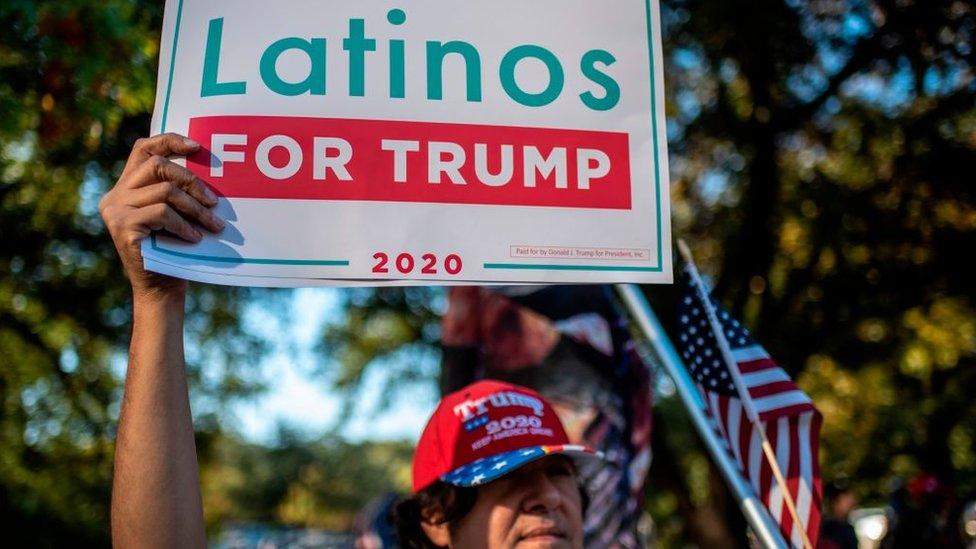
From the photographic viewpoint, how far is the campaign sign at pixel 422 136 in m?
2.08

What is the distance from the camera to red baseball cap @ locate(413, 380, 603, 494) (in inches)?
104

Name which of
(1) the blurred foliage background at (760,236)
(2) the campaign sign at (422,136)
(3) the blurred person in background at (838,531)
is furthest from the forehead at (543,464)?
(1) the blurred foliage background at (760,236)

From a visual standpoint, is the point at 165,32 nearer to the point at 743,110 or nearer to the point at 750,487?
the point at 750,487

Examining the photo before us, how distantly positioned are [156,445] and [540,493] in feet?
3.21

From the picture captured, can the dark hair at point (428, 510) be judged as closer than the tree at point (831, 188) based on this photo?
Yes

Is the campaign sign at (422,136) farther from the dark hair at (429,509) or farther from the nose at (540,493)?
the dark hair at (429,509)

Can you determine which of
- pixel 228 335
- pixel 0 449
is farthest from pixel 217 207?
pixel 0 449

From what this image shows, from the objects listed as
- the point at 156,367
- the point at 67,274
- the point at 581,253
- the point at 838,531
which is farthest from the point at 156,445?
the point at 67,274

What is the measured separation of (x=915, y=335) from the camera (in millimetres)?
10867

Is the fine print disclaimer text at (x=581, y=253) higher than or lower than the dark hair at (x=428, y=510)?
higher

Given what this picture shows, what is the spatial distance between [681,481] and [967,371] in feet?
11.5

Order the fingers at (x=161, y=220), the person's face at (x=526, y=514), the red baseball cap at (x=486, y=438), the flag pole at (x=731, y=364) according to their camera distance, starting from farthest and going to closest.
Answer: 1. the flag pole at (x=731, y=364)
2. the red baseball cap at (x=486, y=438)
3. the person's face at (x=526, y=514)
4. the fingers at (x=161, y=220)

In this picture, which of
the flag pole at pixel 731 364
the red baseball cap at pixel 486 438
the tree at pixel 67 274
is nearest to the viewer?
the red baseball cap at pixel 486 438

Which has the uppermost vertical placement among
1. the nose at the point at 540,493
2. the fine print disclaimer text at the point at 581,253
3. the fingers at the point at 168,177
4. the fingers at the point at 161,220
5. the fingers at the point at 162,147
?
the fingers at the point at 162,147
